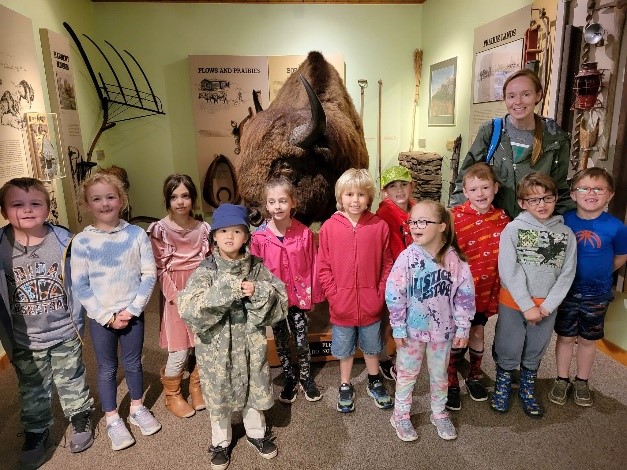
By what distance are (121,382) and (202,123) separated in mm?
3986

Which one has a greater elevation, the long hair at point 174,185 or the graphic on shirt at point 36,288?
the long hair at point 174,185

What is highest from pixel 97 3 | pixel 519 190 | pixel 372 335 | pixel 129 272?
pixel 97 3

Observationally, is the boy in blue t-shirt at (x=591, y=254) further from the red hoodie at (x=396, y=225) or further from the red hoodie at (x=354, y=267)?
the red hoodie at (x=354, y=267)

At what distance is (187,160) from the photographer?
6.15 metres

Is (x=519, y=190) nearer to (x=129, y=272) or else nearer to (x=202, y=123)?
(x=129, y=272)

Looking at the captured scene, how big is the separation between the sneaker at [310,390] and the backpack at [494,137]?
5.49 feet

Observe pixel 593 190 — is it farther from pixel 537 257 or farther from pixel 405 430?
pixel 405 430

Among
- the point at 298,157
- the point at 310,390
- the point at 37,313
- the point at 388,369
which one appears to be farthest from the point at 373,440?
the point at 298,157

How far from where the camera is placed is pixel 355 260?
2.26 meters

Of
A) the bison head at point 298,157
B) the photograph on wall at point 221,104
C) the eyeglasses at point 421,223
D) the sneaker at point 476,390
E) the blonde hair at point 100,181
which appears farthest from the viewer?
the photograph on wall at point 221,104

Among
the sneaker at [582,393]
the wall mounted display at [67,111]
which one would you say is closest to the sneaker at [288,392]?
the sneaker at [582,393]

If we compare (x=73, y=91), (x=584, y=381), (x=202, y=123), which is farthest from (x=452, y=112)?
Result: (x=73, y=91)

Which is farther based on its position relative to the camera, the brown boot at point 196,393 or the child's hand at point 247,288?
the brown boot at point 196,393

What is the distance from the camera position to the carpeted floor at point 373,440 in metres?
2.08
